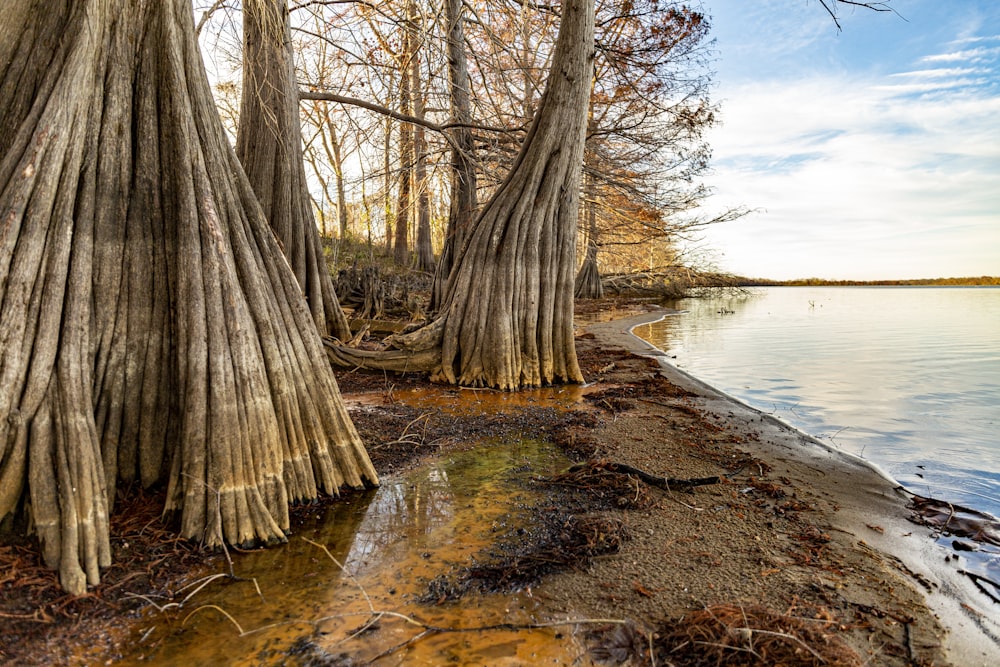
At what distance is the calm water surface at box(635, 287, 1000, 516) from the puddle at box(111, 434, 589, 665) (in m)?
3.59

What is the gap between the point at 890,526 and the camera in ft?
11.4

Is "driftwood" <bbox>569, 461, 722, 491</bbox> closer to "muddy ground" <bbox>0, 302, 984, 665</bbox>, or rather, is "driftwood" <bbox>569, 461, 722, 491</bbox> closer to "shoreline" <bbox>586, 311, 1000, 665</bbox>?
"muddy ground" <bbox>0, 302, 984, 665</bbox>

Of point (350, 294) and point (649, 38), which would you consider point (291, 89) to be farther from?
point (649, 38)

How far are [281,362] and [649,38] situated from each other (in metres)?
9.15

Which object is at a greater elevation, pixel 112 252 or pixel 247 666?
pixel 112 252

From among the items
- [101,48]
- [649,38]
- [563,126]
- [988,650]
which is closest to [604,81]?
[649,38]

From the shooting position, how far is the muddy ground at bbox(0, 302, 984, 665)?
7.18 feet

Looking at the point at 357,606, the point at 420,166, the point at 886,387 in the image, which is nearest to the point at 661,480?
the point at 357,606

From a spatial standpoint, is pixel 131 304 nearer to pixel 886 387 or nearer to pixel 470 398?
pixel 470 398

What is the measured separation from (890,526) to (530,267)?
4.80m

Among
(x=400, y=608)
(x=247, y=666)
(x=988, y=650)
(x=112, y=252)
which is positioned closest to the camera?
(x=247, y=666)

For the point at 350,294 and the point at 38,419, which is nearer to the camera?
the point at 38,419

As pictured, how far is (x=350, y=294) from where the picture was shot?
38.5ft

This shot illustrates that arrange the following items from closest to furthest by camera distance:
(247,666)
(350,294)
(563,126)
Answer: (247,666)
(563,126)
(350,294)
